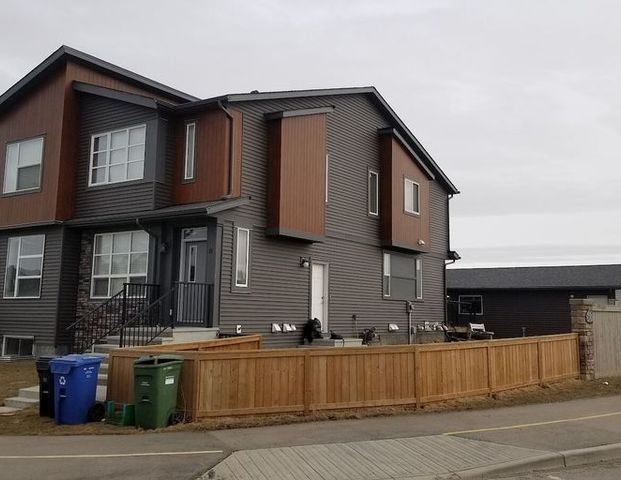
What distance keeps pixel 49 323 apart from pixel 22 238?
3.10m

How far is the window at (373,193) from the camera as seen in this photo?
21.5 meters

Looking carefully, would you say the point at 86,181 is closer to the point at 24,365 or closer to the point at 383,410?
the point at 24,365

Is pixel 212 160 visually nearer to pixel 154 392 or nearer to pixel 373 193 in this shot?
pixel 373 193

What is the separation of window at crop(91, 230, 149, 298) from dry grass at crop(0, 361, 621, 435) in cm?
280

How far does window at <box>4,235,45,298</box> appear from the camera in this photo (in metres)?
18.1

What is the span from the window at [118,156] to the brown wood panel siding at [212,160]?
4.15ft

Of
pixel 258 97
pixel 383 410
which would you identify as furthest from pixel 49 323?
pixel 383 410

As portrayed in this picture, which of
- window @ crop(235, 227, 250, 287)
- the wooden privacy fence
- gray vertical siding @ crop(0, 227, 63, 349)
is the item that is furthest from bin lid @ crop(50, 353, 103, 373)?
gray vertical siding @ crop(0, 227, 63, 349)

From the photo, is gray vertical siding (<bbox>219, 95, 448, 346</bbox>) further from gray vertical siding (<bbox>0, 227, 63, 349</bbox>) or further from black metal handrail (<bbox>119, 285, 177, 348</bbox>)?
gray vertical siding (<bbox>0, 227, 63, 349</bbox>)

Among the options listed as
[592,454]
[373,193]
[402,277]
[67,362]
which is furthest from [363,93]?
[592,454]

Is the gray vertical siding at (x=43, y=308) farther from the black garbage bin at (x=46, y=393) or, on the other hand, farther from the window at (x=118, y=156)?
the black garbage bin at (x=46, y=393)

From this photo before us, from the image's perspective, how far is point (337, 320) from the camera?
19531 millimetres

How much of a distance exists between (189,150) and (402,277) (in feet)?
31.8

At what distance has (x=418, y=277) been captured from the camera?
23.7 m
